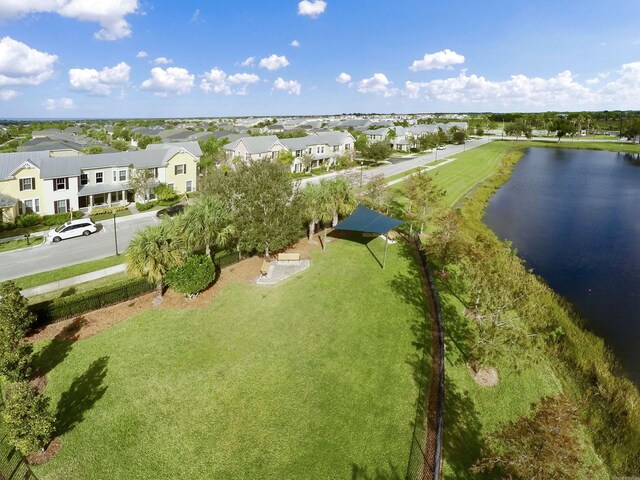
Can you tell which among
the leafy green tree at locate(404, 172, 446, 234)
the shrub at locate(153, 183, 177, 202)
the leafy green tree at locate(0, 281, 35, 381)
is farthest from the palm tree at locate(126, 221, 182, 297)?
the shrub at locate(153, 183, 177, 202)

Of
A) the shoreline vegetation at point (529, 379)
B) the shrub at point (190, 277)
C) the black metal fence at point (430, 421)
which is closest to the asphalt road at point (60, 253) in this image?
the shrub at point (190, 277)

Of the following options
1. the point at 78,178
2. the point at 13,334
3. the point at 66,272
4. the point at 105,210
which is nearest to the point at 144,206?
the point at 105,210

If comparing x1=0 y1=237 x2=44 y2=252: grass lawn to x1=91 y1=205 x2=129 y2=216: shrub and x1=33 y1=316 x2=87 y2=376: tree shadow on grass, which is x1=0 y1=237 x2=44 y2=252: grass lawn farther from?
x1=33 y1=316 x2=87 y2=376: tree shadow on grass

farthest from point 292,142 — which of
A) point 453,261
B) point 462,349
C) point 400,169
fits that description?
point 462,349

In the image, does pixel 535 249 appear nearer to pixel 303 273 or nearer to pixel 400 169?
pixel 303 273

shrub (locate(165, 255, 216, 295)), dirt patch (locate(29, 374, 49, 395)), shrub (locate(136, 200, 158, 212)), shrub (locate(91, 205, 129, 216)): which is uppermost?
shrub (locate(136, 200, 158, 212))

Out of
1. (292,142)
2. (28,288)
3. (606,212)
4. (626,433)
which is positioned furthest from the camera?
(292,142)
